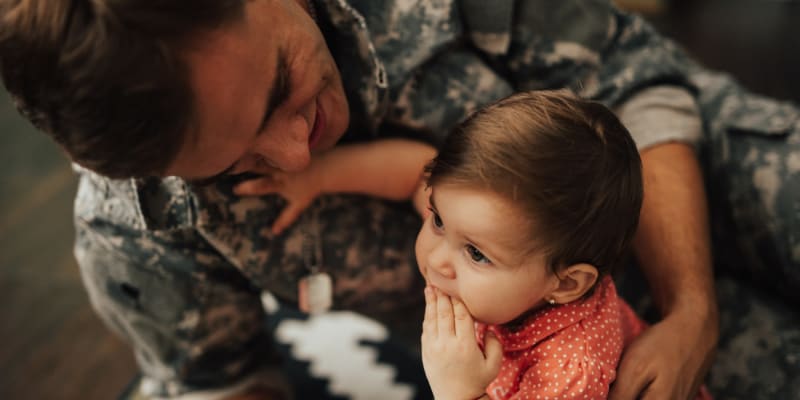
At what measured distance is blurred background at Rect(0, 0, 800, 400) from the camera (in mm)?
1462

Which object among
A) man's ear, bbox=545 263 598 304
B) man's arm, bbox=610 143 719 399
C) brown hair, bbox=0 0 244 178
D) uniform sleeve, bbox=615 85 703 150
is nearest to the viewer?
brown hair, bbox=0 0 244 178

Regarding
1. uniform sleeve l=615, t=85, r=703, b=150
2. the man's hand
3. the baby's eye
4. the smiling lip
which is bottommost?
the man's hand

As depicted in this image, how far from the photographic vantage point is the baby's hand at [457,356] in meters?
0.72

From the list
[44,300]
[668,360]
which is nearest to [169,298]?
[668,360]

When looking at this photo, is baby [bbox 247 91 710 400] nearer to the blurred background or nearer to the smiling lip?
the smiling lip

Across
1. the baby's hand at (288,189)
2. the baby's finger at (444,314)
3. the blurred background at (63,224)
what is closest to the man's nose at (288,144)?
the baby's hand at (288,189)

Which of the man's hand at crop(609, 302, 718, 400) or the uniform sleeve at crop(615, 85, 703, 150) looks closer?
the man's hand at crop(609, 302, 718, 400)

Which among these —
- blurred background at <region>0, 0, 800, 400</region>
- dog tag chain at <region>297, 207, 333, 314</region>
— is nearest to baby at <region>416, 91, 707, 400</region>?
dog tag chain at <region>297, 207, 333, 314</region>

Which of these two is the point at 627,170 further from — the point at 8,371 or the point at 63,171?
the point at 63,171

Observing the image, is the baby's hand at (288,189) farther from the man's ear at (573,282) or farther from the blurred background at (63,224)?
the blurred background at (63,224)

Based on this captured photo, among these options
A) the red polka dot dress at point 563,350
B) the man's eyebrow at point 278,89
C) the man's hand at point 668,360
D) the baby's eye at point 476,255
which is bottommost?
the man's hand at point 668,360

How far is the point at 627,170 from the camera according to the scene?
704 mm

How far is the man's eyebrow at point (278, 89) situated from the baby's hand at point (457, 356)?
260 millimetres

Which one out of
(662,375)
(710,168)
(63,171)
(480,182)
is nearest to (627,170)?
(480,182)
